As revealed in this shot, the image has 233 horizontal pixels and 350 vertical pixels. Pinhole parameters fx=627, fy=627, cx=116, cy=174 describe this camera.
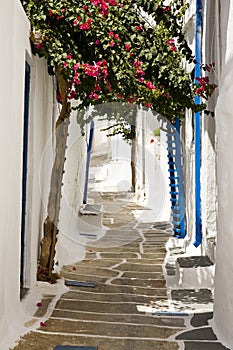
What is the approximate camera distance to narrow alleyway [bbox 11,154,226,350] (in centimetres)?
469

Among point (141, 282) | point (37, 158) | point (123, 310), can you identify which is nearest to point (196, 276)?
point (141, 282)

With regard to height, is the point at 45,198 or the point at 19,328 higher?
the point at 45,198

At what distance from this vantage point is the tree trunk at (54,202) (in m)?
6.93

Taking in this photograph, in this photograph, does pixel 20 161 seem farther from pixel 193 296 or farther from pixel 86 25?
pixel 193 296

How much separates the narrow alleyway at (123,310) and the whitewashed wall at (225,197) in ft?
0.58

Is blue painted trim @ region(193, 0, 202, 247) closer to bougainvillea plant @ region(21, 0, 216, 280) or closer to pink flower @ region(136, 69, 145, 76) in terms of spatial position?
bougainvillea plant @ region(21, 0, 216, 280)

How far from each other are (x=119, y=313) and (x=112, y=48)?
2506mm

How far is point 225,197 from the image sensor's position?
4875mm

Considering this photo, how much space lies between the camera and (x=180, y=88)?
6301 mm

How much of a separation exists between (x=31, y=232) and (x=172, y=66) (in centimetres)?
217

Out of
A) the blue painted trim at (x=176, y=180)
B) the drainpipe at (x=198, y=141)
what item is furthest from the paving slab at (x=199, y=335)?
the blue painted trim at (x=176, y=180)

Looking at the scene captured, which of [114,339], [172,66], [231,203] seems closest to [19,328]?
[114,339]

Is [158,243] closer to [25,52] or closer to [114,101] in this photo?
[114,101]

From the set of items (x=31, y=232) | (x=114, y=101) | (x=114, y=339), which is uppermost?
(x=114, y=101)
